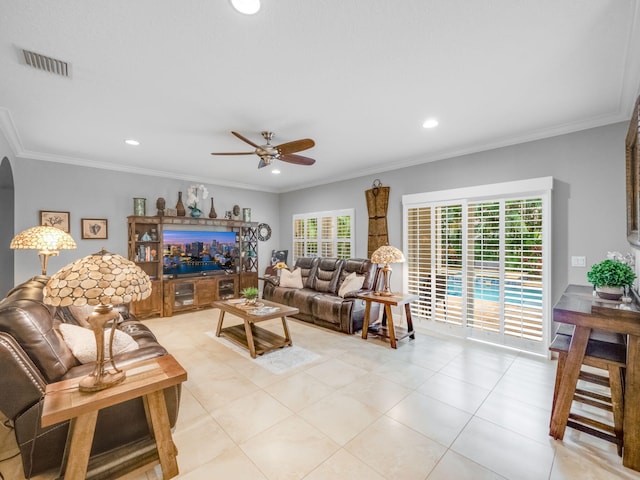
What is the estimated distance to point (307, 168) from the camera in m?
5.20

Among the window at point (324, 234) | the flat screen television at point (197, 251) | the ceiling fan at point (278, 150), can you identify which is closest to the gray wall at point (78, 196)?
the flat screen television at point (197, 251)

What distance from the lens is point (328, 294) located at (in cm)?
491

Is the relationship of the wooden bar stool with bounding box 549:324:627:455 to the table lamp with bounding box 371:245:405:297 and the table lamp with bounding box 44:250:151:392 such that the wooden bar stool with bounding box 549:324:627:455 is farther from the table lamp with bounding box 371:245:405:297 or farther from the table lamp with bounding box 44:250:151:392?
the table lamp with bounding box 44:250:151:392

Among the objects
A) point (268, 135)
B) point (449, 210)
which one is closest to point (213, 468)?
point (268, 135)

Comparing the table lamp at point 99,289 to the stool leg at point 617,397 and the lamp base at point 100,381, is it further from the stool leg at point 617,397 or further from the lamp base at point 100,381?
the stool leg at point 617,397

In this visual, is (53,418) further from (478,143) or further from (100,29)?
(478,143)

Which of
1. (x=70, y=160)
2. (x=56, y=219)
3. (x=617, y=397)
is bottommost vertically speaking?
(x=617, y=397)

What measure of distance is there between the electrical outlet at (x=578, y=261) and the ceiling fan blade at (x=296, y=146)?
3.17 meters

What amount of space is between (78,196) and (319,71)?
4655 mm

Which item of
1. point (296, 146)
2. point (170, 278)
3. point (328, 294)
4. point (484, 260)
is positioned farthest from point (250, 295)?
point (484, 260)

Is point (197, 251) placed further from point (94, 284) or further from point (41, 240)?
point (94, 284)

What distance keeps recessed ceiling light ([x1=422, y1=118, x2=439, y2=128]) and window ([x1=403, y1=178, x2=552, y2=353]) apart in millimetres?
1224

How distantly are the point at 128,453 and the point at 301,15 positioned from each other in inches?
110

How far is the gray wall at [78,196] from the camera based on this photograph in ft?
13.9
